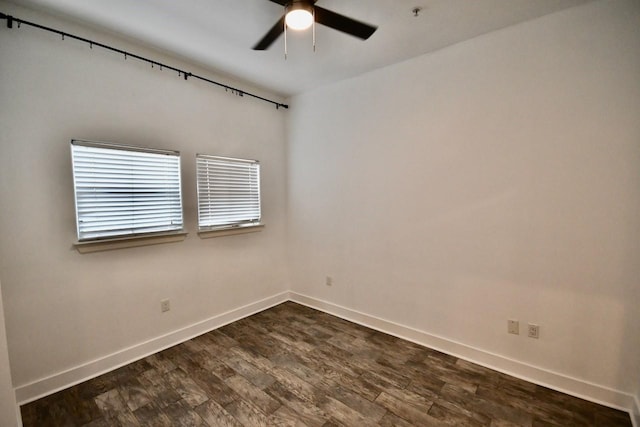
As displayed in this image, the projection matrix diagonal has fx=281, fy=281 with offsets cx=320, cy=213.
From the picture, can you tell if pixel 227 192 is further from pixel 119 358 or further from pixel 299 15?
pixel 299 15

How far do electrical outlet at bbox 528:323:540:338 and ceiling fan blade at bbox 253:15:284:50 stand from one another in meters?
2.79

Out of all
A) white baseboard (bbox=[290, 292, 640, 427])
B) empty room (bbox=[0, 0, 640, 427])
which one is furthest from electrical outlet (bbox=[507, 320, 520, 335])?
white baseboard (bbox=[290, 292, 640, 427])

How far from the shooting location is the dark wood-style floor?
1812mm

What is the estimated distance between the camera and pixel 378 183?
2955mm

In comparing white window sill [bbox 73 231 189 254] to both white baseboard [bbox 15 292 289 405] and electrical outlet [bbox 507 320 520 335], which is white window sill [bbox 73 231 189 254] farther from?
electrical outlet [bbox 507 320 520 335]

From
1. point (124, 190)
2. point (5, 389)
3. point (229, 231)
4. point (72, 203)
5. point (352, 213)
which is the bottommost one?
point (5, 389)

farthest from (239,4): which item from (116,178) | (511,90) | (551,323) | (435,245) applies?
(551,323)

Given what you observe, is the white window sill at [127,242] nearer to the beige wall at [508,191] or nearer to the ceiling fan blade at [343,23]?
the beige wall at [508,191]

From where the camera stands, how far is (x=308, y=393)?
205cm

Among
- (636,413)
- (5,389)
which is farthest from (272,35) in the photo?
(636,413)

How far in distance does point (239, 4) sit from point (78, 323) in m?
2.65

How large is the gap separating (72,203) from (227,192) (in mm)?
1325

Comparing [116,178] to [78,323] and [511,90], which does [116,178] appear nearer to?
[78,323]

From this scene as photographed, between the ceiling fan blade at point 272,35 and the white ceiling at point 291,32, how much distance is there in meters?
0.24
